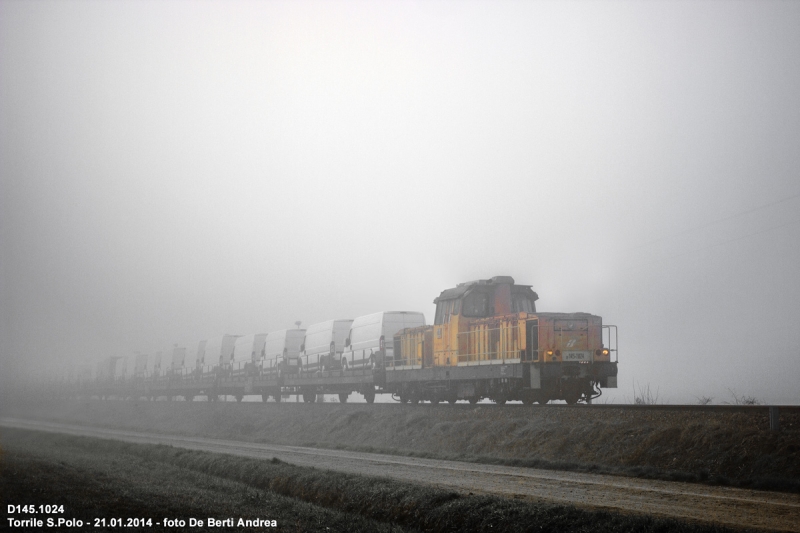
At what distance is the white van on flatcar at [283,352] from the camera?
48906mm

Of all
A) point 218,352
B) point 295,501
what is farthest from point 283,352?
point 295,501

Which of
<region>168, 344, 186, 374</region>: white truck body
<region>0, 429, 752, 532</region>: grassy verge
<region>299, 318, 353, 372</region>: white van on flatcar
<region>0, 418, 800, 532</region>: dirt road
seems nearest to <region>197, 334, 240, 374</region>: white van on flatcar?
<region>168, 344, 186, 374</region>: white truck body

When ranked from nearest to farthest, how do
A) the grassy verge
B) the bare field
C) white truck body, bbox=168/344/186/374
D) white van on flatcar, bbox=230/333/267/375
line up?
1. the grassy verge
2. the bare field
3. white van on flatcar, bbox=230/333/267/375
4. white truck body, bbox=168/344/186/374

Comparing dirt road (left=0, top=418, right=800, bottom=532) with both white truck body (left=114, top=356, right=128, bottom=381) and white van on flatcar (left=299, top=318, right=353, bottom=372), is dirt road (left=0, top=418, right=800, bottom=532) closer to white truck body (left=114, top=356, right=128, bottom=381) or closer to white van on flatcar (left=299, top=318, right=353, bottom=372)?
white van on flatcar (left=299, top=318, right=353, bottom=372)

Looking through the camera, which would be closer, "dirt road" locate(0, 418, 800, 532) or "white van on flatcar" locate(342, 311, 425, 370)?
"dirt road" locate(0, 418, 800, 532)

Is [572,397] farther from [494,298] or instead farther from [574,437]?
[494,298]

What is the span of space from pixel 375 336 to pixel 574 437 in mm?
20076

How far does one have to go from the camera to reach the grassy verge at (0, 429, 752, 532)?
1143 cm

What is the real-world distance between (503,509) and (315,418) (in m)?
22.9

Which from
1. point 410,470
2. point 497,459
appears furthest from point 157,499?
point 497,459

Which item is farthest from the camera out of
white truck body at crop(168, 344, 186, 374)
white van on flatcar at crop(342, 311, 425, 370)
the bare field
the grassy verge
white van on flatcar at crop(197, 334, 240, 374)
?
white truck body at crop(168, 344, 186, 374)

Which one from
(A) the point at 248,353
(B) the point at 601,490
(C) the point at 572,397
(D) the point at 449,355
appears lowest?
(B) the point at 601,490

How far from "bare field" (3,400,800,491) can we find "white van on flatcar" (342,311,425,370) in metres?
3.51

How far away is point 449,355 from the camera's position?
29.8 m
